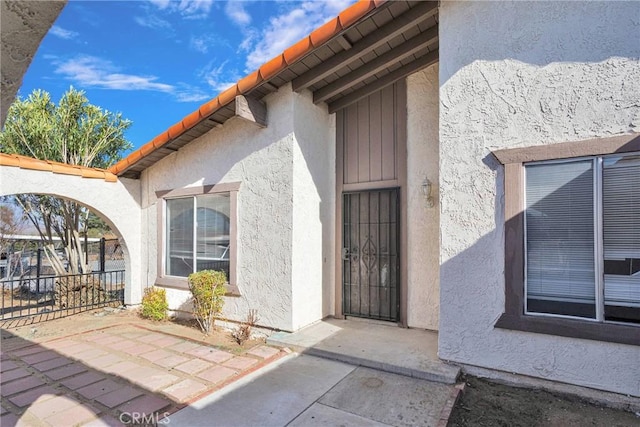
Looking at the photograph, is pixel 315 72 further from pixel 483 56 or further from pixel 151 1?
pixel 151 1

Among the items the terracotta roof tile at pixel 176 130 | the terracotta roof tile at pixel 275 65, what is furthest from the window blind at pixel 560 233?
the terracotta roof tile at pixel 176 130

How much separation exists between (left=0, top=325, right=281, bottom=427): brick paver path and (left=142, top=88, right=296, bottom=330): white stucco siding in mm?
1056

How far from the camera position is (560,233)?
4.30 m

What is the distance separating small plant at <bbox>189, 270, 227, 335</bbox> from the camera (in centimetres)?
662

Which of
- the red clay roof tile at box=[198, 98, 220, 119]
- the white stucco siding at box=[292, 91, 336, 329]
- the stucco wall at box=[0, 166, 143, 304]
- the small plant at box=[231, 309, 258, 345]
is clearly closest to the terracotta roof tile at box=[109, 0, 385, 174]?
the red clay roof tile at box=[198, 98, 220, 119]

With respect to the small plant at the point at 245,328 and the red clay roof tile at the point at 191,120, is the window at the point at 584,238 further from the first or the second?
the red clay roof tile at the point at 191,120

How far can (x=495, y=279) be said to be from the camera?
455cm

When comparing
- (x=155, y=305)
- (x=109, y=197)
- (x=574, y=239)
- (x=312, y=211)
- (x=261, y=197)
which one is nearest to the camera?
(x=574, y=239)

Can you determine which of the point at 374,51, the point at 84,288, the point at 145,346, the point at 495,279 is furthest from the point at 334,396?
the point at 84,288

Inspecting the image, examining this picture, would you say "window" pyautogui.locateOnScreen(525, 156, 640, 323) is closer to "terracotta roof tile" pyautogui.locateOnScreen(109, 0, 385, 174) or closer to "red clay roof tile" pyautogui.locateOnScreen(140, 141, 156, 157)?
"terracotta roof tile" pyautogui.locateOnScreen(109, 0, 385, 174)

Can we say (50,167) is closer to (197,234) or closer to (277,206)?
(197,234)

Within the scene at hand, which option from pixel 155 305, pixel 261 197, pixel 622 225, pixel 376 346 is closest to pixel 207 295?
pixel 155 305

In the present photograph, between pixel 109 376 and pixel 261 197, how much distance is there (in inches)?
147

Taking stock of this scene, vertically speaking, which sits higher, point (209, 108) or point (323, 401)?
point (209, 108)
